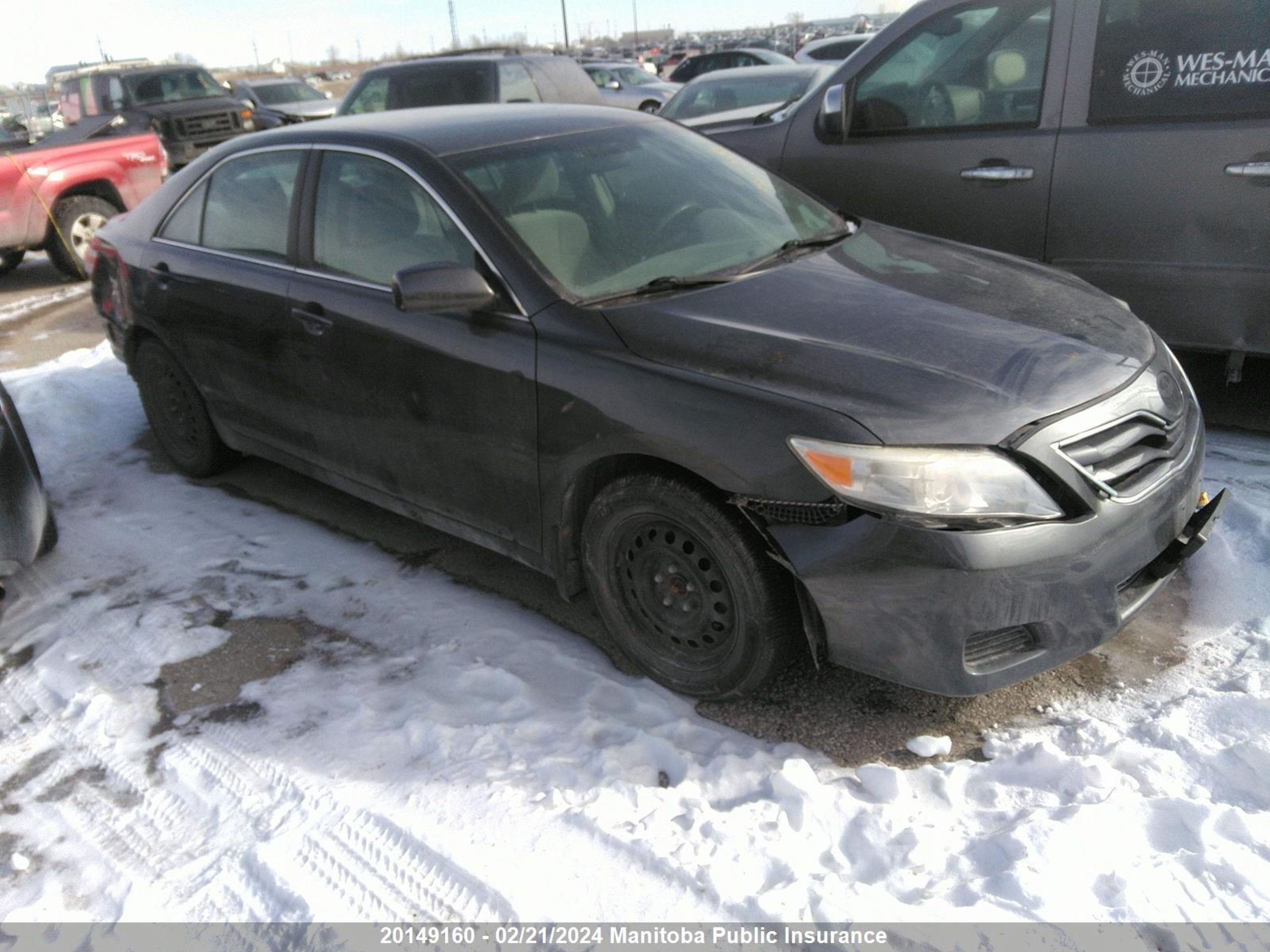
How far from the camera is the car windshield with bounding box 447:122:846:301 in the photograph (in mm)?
3322

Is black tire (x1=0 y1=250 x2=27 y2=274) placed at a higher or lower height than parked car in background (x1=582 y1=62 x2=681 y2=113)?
lower

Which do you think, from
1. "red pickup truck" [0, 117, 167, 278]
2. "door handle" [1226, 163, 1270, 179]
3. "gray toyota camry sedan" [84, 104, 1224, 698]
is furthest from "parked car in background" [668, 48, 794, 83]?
"gray toyota camry sedan" [84, 104, 1224, 698]

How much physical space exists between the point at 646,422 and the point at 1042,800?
4.56 feet

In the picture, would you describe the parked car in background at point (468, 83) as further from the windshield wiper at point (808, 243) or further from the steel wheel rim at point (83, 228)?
the windshield wiper at point (808, 243)

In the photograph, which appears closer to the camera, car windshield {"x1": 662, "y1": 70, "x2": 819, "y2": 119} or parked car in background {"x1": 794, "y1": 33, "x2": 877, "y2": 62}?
car windshield {"x1": 662, "y1": 70, "x2": 819, "y2": 119}

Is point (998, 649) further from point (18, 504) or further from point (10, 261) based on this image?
point (10, 261)

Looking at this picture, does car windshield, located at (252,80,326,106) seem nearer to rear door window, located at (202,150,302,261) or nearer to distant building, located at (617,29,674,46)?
rear door window, located at (202,150,302,261)

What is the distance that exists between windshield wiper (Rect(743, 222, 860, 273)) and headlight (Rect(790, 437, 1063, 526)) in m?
1.06

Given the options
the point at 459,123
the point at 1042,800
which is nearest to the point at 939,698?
the point at 1042,800

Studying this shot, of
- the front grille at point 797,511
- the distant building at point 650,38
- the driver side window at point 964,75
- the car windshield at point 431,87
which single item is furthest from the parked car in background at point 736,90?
the distant building at point 650,38

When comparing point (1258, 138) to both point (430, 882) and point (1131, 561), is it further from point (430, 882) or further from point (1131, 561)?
point (430, 882)

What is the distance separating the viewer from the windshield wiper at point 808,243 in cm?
349

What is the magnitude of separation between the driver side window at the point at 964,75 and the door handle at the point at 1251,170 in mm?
826

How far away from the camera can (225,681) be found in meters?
3.37
